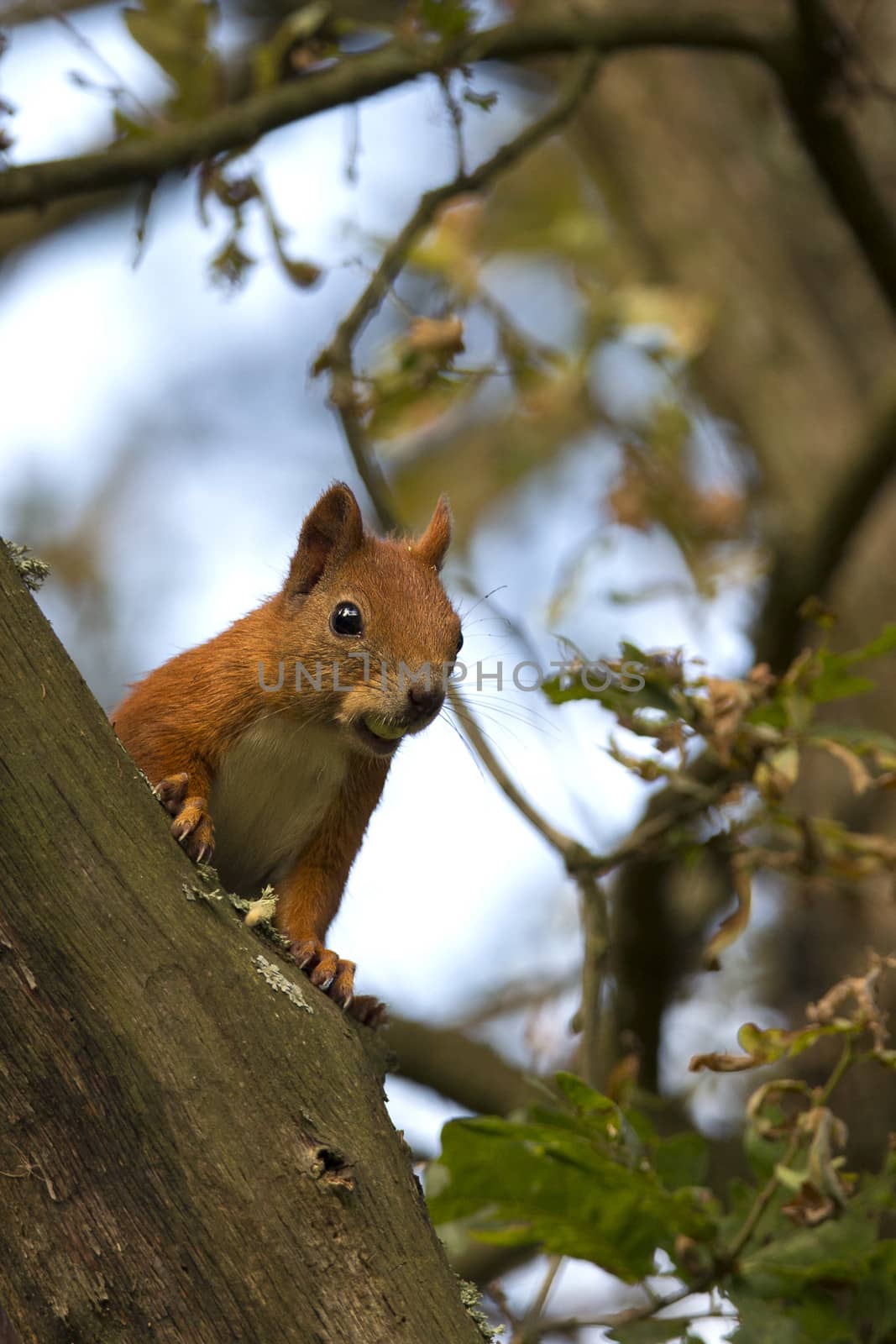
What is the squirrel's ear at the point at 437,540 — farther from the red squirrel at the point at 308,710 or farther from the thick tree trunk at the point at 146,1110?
the thick tree trunk at the point at 146,1110

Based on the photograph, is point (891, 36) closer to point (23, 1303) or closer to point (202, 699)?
point (202, 699)

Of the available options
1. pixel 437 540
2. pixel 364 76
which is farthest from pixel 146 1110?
pixel 364 76

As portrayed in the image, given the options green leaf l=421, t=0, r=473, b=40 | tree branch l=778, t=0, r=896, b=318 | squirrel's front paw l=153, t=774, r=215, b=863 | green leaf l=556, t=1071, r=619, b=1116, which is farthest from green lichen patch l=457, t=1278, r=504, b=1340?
tree branch l=778, t=0, r=896, b=318

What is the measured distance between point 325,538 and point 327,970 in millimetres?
1016

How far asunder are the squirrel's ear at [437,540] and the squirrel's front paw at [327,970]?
3.37ft

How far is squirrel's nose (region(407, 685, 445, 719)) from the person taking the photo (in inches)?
111

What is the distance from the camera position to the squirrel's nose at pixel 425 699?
9.25ft

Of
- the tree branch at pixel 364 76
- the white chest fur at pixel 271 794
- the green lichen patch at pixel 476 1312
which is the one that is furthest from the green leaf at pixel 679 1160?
the tree branch at pixel 364 76

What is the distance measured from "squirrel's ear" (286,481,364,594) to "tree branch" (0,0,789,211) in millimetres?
899

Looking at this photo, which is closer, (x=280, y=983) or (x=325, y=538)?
(x=280, y=983)

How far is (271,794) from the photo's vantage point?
3.09m

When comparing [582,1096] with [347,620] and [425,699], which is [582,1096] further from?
[347,620]

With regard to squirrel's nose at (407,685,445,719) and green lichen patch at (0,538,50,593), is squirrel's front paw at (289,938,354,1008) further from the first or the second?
green lichen patch at (0,538,50,593)

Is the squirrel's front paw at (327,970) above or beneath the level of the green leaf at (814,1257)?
above
